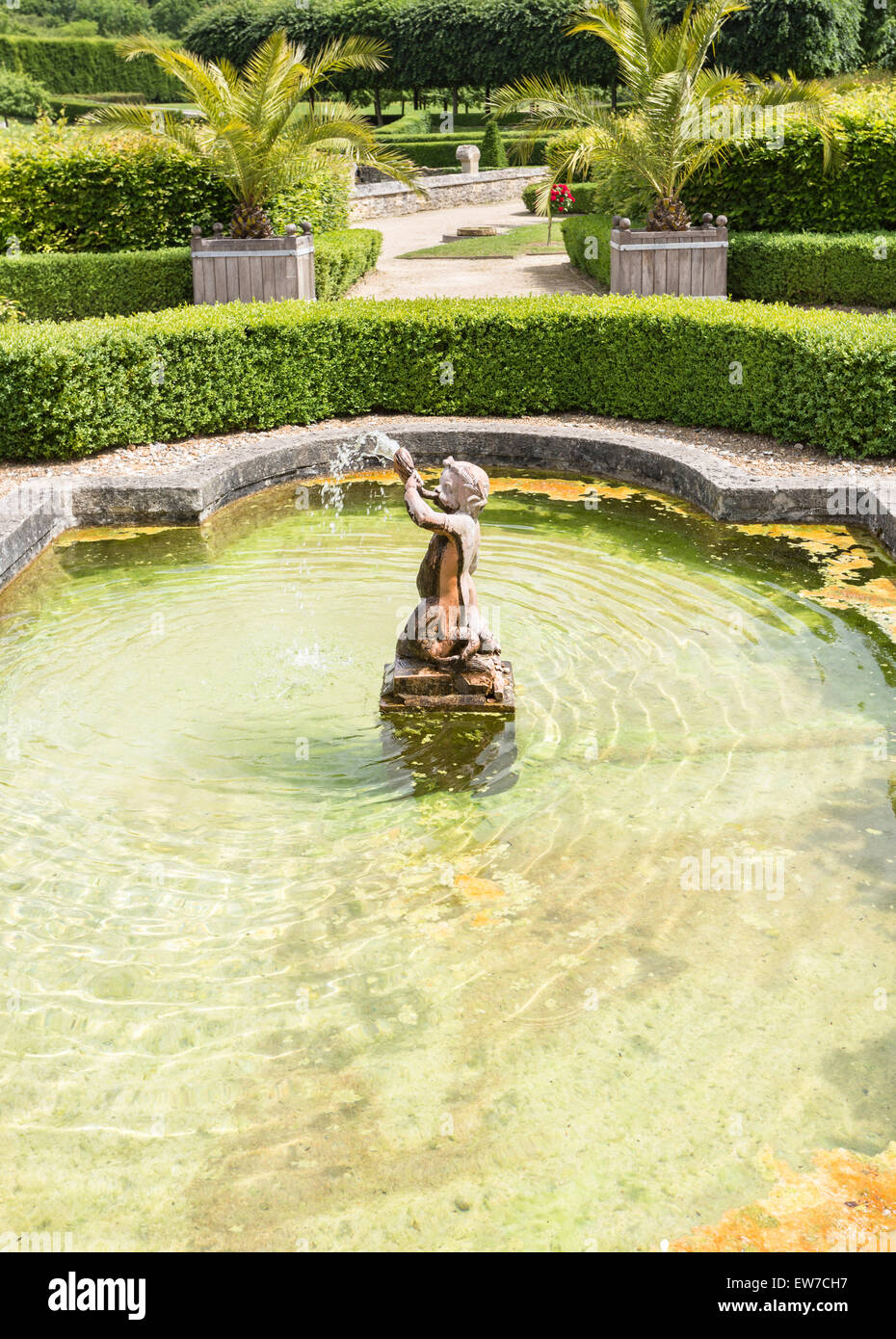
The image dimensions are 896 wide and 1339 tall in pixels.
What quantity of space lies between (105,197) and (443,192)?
15.5m

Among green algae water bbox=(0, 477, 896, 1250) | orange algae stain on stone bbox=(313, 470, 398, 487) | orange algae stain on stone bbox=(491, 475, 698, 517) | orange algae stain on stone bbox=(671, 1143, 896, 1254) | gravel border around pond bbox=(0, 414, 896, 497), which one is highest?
gravel border around pond bbox=(0, 414, 896, 497)

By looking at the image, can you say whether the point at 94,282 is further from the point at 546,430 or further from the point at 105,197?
the point at 546,430

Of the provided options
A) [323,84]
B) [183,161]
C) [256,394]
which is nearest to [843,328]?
[256,394]

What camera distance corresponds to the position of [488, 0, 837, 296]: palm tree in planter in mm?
Result: 13211

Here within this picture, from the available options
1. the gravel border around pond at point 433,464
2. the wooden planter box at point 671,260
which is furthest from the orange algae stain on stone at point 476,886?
the wooden planter box at point 671,260

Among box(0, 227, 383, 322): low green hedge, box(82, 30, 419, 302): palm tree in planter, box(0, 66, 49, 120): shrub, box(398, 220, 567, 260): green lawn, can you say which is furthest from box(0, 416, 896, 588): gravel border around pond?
box(0, 66, 49, 120): shrub

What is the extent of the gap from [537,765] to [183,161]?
12.3 m

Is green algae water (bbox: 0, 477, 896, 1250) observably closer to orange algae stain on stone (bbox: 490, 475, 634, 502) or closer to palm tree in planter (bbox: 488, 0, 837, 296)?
orange algae stain on stone (bbox: 490, 475, 634, 502)

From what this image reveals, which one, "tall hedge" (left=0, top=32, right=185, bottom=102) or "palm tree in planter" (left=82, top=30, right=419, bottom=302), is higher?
"tall hedge" (left=0, top=32, right=185, bottom=102)

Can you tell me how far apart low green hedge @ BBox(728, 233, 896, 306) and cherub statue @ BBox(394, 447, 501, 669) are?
32.2 feet

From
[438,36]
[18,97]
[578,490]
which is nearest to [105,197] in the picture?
[578,490]

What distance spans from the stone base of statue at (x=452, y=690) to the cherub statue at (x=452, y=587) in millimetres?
27

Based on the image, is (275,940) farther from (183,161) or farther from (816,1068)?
(183,161)

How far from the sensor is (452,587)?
601cm
